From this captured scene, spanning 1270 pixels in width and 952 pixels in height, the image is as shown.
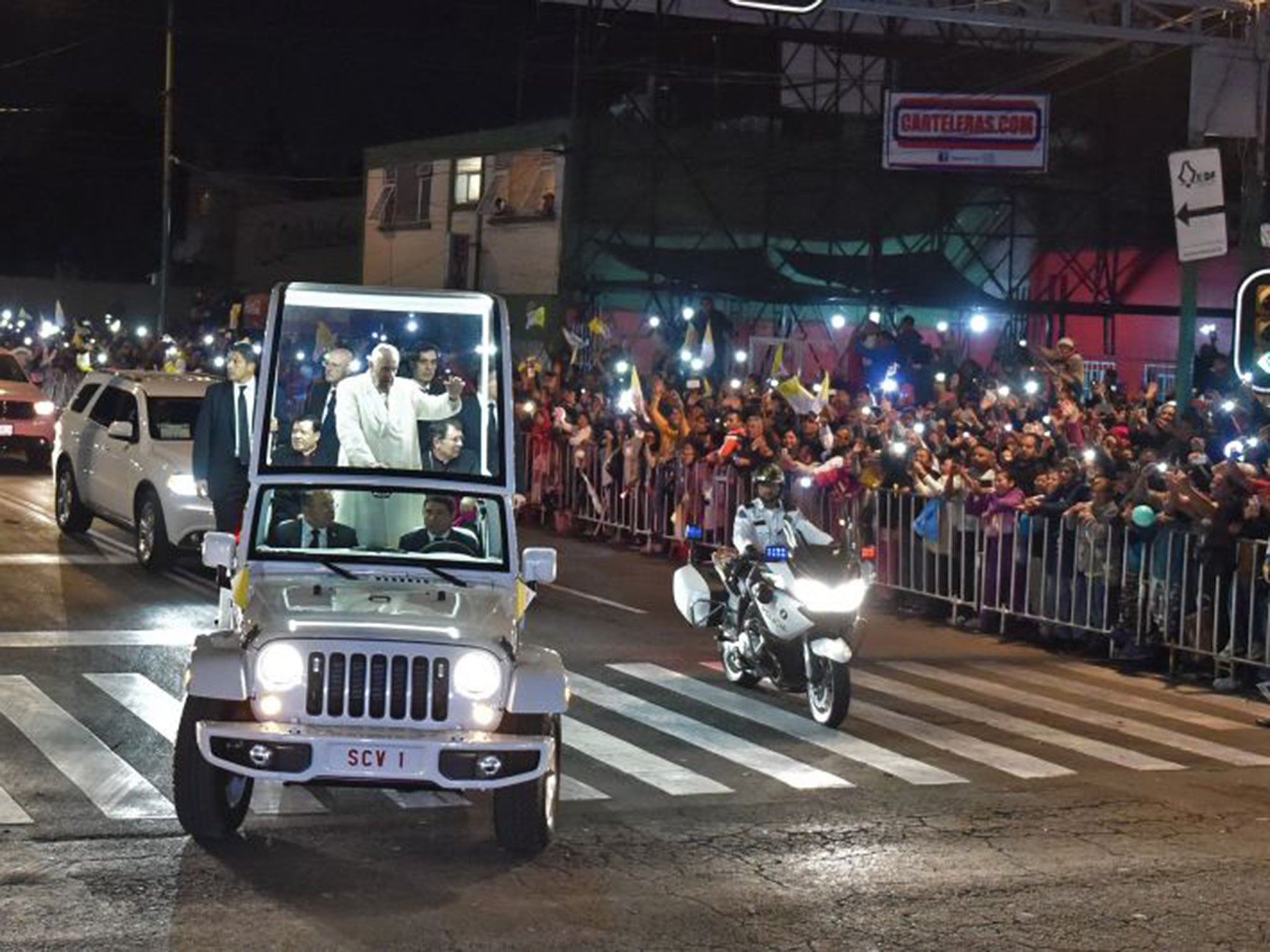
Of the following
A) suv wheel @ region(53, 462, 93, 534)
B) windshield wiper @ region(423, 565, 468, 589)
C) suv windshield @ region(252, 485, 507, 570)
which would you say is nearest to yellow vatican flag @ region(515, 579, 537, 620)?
suv windshield @ region(252, 485, 507, 570)

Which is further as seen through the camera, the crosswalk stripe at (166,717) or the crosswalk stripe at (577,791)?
the crosswalk stripe at (577,791)

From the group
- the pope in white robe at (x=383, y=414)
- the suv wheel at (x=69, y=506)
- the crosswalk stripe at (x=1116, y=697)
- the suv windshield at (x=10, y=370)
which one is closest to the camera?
the pope in white robe at (x=383, y=414)

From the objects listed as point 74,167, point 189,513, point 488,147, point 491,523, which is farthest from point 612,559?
point 74,167

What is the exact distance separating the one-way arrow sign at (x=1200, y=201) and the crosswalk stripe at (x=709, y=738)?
7.23 m

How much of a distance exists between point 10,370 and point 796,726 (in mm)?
20422

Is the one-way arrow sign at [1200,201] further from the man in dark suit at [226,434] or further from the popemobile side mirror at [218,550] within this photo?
the popemobile side mirror at [218,550]

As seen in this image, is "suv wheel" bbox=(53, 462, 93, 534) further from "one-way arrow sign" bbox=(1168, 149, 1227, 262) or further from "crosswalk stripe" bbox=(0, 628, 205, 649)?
"one-way arrow sign" bbox=(1168, 149, 1227, 262)

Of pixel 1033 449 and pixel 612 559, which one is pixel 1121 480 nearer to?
pixel 1033 449

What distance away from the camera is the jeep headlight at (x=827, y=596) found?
13055 millimetres

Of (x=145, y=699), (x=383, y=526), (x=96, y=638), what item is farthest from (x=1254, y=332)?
(x=96, y=638)

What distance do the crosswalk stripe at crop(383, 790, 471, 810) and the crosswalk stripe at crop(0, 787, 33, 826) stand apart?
73.0 inches

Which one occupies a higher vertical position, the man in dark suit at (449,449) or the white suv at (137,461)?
the man in dark suit at (449,449)

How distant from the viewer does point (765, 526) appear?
1379cm

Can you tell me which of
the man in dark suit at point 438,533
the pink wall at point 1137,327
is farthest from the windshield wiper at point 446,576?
the pink wall at point 1137,327
